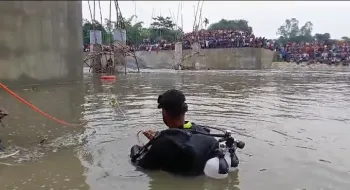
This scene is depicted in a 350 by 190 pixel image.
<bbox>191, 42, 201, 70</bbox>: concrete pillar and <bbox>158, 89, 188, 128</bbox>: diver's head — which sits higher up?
<bbox>191, 42, 201, 70</bbox>: concrete pillar

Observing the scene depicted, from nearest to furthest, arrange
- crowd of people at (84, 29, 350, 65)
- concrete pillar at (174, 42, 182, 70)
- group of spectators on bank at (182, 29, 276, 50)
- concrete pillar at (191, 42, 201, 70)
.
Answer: concrete pillar at (174, 42, 182, 70) → concrete pillar at (191, 42, 201, 70) → group of spectators on bank at (182, 29, 276, 50) → crowd of people at (84, 29, 350, 65)

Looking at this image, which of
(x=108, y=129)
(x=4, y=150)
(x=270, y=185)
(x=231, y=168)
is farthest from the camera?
(x=108, y=129)

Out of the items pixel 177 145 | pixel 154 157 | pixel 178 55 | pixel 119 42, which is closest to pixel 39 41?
Answer: pixel 119 42

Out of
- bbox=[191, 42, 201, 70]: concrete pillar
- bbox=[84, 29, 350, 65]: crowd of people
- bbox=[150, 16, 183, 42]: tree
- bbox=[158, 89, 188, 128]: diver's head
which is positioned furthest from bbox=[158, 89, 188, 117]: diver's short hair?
bbox=[150, 16, 183, 42]: tree

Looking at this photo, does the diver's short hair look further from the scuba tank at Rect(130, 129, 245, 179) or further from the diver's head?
the scuba tank at Rect(130, 129, 245, 179)

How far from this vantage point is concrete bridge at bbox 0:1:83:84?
1110cm

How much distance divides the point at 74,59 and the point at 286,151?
10.3m

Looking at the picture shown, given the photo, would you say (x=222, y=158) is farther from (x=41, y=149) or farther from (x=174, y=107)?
(x=41, y=149)

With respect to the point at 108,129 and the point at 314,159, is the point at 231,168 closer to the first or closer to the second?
the point at 314,159

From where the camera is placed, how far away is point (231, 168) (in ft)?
12.4

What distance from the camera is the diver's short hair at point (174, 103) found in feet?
11.6

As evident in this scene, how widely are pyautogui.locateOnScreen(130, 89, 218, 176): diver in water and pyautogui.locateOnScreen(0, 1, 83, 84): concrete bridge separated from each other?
24.9ft

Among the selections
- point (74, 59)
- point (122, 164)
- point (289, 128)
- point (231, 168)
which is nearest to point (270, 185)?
point (231, 168)

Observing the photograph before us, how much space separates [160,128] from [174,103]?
2303 millimetres
